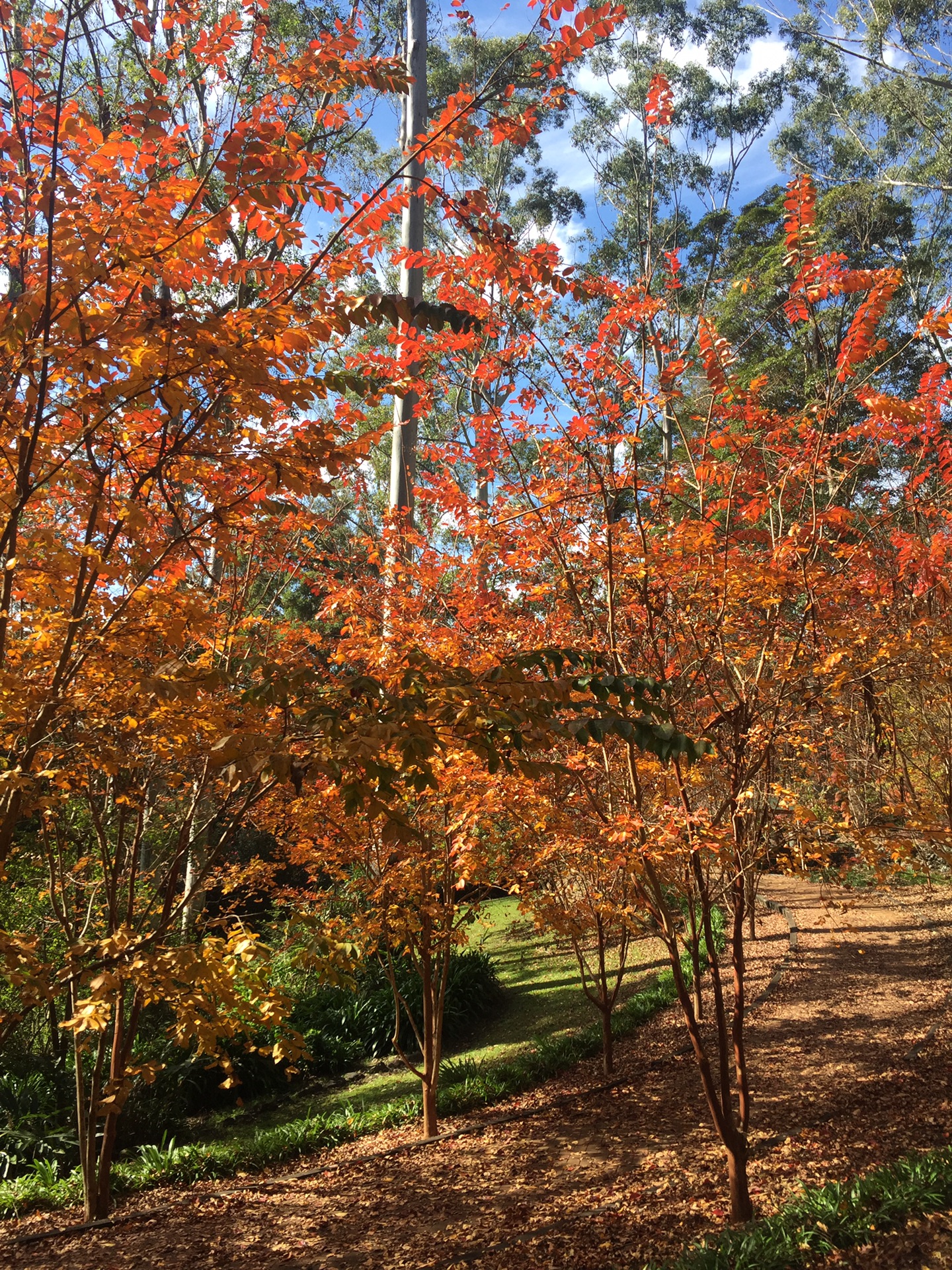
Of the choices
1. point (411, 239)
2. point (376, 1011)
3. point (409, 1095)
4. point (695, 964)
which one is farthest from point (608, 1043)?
point (411, 239)

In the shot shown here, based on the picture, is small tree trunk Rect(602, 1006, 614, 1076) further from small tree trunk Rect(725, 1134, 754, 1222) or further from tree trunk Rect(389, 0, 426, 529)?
tree trunk Rect(389, 0, 426, 529)

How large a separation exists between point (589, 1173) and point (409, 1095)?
8.44 feet

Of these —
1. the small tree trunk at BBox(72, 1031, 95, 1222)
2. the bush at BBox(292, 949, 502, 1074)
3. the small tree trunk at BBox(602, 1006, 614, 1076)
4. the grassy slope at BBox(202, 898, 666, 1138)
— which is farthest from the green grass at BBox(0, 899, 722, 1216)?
the small tree trunk at BBox(602, 1006, 614, 1076)

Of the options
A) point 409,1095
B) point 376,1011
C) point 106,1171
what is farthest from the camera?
point 376,1011

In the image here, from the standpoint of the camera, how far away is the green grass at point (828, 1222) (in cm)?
369

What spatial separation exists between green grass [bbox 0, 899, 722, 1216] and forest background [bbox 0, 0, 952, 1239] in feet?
1.39

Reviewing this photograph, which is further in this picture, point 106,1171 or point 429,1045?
point 429,1045

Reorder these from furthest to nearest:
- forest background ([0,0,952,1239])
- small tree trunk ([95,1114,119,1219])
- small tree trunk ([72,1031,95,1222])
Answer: small tree trunk ([72,1031,95,1222]) < small tree trunk ([95,1114,119,1219]) < forest background ([0,0,952,1239])

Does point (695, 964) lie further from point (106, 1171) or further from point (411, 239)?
point (411, 239)

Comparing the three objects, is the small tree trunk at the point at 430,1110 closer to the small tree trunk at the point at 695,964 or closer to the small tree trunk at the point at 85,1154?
the small tree trunk at the point at 695,964

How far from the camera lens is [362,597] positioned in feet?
20.8

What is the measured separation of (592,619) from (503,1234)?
3.72 m

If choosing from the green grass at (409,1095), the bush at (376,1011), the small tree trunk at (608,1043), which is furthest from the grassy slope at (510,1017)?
the small tree trunk at (608,1043)

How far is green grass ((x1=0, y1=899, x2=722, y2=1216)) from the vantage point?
6.02 metres
